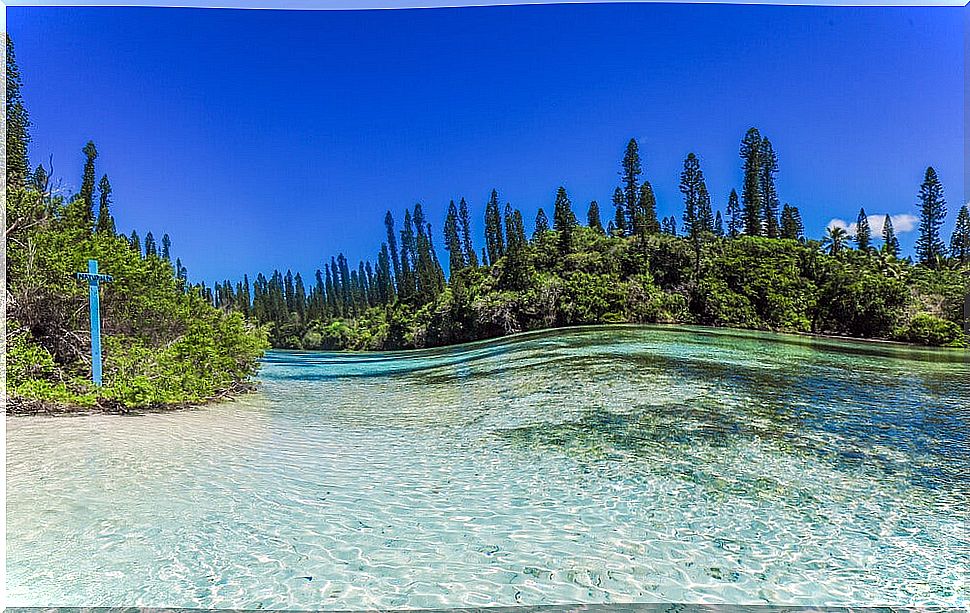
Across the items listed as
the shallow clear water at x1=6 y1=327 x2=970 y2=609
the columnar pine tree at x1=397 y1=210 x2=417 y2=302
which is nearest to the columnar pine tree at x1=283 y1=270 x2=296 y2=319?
the columnar pine tree at x1=397 y1=210 x2=417 y2=302

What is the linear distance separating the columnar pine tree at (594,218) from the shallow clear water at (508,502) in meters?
4.00

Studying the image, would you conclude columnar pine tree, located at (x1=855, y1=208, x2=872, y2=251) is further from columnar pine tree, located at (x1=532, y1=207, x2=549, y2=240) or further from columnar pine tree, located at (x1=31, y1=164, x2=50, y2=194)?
columnar pine tree, located at (x1=31, y1=164, x2=50, y2=194)

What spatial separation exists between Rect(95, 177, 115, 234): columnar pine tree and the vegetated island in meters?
0.01

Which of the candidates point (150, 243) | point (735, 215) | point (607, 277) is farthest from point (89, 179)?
point (735, 215)

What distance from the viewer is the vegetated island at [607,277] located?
8078mm

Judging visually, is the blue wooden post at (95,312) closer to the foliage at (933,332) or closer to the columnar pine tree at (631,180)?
the columnar pine tree at (631,180)

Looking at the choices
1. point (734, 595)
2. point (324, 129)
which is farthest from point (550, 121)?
point (734, 595)

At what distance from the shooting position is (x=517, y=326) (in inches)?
401

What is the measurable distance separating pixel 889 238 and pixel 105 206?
426 inches

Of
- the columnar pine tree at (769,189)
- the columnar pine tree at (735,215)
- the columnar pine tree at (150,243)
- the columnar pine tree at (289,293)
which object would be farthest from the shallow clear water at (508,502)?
the columnar pine tree at (735,215)

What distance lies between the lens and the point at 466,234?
923 cm

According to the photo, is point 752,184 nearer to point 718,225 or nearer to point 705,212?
point 705,212

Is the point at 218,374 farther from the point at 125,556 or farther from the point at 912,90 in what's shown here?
the point at 912,90

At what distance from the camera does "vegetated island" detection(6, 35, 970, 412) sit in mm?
8078
